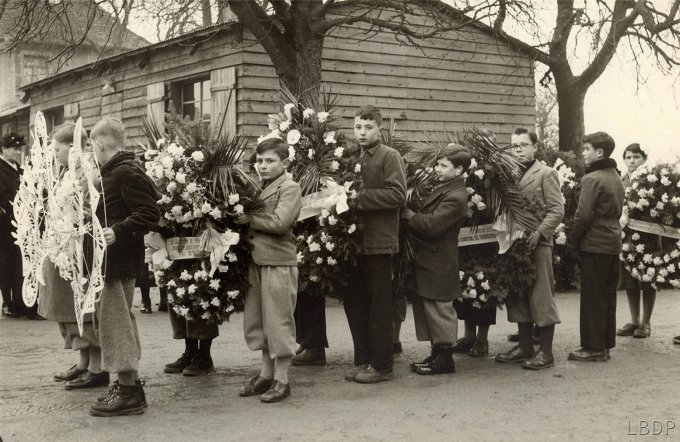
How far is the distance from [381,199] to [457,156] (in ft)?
2.89

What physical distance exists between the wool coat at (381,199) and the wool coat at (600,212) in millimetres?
1952

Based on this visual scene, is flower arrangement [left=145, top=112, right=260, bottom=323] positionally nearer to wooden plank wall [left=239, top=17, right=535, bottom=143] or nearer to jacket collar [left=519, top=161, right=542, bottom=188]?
jacket collar [left=519, top=161, right=542, bottom=188]

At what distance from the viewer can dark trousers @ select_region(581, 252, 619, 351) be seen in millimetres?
7766

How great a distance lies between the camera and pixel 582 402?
20.1 ft

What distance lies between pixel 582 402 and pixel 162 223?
11.1 ft

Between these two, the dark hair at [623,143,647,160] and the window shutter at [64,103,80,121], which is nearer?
the dark hair at [623,143,647,160]

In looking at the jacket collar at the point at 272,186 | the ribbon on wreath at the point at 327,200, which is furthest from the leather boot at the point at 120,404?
the ribbon on wreath at the point at 327,200

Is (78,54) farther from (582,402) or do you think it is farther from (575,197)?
(582,402)

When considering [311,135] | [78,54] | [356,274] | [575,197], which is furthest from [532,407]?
[78,54]

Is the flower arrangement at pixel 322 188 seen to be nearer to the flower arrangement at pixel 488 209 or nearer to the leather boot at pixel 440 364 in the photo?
the flower arrangement at pixel 488 209

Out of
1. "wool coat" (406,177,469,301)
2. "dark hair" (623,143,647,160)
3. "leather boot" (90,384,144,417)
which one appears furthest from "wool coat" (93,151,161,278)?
"dark hair" (623,143,647,160)

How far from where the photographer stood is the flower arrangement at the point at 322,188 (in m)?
6.80

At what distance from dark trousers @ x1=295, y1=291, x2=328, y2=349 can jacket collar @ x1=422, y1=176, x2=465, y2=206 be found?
135cm

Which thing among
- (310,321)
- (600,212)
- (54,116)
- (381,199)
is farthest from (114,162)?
(54,116)
